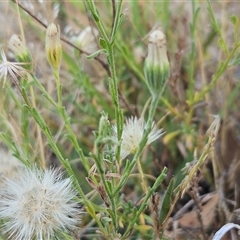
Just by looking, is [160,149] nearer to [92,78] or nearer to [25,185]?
[92,78]

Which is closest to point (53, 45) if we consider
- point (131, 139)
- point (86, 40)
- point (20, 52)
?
point (20, 52)

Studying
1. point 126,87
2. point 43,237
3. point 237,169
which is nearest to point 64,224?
point 43,237

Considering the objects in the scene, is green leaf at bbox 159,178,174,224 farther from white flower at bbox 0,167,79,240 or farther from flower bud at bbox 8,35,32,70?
flower bud at bbox 8,35,32,70

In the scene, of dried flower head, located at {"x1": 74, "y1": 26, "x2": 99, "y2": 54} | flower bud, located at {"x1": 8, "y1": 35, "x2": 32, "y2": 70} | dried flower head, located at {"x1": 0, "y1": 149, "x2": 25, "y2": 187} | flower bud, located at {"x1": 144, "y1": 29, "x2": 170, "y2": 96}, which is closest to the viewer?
flower bud, located at {"x1": 144, "y1": 29, "x2": 170, "y2": 96}

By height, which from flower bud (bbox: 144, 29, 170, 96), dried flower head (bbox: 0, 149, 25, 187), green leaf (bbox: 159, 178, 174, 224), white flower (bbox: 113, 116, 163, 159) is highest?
flower bud (bbox: 144, 29, 170, 96)

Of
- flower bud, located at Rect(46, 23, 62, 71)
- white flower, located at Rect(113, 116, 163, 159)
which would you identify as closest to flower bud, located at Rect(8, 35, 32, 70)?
flower bud, located at Rect(46, 23, 62, 71)

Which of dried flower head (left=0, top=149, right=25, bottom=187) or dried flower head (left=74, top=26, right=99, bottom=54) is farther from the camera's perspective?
dried flower head (left=74, top=26, right=99, bottom=54)

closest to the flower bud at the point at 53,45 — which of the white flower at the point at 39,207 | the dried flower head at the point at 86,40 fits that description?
the white flower at the point at 39,207
